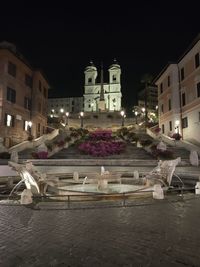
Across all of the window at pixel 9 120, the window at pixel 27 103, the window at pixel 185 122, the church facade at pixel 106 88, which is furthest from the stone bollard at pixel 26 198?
the church facade at pixel 106 88

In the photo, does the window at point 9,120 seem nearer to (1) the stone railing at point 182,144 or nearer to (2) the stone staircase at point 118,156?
(2) the stone staircase at point 118,156

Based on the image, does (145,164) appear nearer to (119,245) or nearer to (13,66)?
(119,245)

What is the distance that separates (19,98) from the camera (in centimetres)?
3800

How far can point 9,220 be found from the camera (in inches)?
260

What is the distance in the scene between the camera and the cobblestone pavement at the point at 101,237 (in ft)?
13.7

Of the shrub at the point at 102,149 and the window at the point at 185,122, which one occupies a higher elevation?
the window at the point at 185,122

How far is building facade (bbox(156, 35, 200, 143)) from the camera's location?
30.9 meters

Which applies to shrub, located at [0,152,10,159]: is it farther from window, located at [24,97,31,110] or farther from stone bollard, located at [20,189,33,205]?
window, located at [24,97,31,110]

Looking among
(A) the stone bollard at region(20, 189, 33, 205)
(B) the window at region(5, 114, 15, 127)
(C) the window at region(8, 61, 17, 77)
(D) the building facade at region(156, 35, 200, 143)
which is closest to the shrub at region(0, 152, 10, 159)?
(B) the window at region(5, 114, 15, 127)

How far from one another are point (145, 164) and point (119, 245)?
1685 cm

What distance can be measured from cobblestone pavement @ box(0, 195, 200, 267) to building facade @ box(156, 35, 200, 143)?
25.8 m

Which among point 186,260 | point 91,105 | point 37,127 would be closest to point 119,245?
point 186,260

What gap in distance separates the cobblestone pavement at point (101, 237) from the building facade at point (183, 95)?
25.8 metres

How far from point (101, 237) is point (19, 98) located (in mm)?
36193
